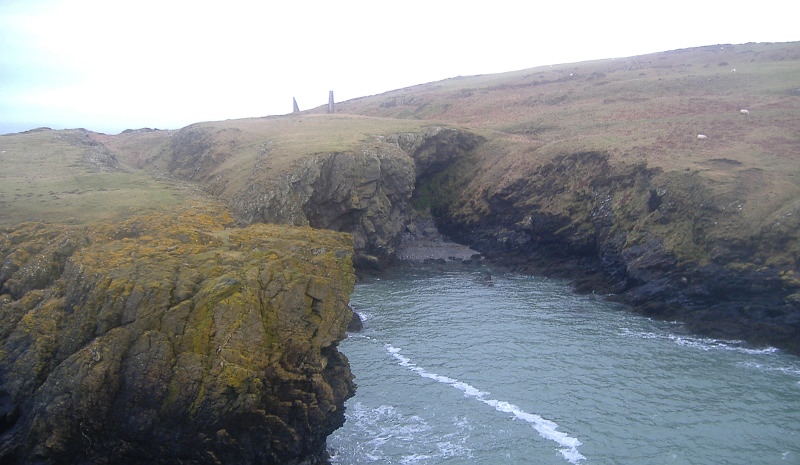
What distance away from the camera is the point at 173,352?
740 inches

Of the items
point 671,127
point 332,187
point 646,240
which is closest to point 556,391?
point 646,240

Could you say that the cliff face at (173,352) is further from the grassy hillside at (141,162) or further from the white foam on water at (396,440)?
Result: the grassy hillside at (141,162)

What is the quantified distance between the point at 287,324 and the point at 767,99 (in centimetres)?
6436

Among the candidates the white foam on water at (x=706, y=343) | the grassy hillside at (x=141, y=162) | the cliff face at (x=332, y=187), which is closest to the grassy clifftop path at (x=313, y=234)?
the cliff face at (x=332, y=187)

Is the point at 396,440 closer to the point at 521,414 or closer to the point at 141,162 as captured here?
the point at 521,414

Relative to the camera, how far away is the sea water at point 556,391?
22.6 metres

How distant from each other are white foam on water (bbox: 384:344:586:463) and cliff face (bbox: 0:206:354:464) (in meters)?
6.83

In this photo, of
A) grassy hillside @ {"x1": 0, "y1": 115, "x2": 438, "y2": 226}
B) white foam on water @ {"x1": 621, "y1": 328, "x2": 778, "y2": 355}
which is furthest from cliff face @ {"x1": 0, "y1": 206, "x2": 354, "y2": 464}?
white foam on water @ {"x1": 621, "y1": 328, "x2": 778, "y2": 355}

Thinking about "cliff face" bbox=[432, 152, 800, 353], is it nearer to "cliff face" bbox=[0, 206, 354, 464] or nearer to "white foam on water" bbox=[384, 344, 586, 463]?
"white foam on water" bbox=[384, 344, 586, 463]

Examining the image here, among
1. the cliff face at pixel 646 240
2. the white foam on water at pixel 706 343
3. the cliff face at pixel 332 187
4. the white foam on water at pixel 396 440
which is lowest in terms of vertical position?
the white foam on water at pixel 706 343

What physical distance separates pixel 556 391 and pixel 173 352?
17110mm

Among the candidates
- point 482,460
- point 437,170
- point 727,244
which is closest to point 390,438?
point 482,460

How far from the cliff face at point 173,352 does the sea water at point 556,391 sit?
14.3 feet

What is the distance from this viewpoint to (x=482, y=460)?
21.9m
